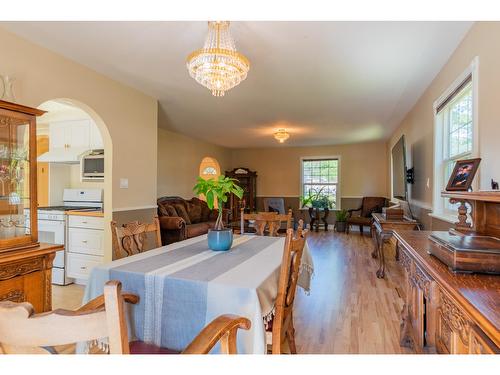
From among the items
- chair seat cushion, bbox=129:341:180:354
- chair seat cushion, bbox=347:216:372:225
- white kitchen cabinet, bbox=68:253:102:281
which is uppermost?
chair seat cushion, bbox=129:341:180:354

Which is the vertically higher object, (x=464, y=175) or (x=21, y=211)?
(x=464, y=175)

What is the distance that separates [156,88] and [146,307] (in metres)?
3.07

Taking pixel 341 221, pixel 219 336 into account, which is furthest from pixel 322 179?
pixel 219 336

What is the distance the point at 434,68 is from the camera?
3066 mm

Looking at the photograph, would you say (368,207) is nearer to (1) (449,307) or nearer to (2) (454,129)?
(2) (454,129)

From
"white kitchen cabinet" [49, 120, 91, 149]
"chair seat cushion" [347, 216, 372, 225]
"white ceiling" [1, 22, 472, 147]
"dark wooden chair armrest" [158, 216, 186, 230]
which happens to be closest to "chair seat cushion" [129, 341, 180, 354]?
"white ceiling" [1, 22, 472, 147]

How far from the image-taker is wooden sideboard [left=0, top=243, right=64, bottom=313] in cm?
192

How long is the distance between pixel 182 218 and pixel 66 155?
1909mm

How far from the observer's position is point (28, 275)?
2.07m

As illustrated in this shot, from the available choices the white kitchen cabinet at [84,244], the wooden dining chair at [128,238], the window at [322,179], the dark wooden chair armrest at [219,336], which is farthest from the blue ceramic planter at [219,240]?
the window at [322,179]

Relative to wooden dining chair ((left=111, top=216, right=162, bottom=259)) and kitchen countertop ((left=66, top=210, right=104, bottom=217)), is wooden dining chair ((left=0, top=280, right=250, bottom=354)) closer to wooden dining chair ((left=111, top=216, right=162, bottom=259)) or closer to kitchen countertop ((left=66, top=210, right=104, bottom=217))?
wooden dining chair ((left=111, top=216, right=162, bottom=259))

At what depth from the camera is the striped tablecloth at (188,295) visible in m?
1.31

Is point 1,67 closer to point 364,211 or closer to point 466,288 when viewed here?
point 466,288

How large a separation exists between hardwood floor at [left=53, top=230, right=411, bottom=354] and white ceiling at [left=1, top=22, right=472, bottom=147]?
83.9 inches
